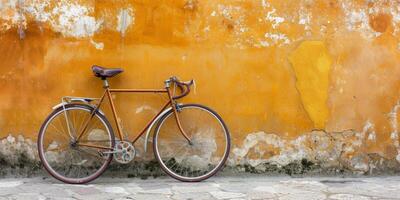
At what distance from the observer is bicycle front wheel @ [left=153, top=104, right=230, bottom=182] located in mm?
6035

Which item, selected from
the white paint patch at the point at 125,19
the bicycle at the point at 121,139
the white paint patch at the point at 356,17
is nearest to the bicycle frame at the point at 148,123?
the bicycle at the point at 121,139

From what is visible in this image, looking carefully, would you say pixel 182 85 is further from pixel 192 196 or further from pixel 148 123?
pixel 192 196

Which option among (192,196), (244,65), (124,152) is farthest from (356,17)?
(124,152)

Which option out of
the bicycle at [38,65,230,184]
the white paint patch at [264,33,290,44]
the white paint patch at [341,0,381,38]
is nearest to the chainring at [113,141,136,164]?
the bicycle at [38,65,230,184]

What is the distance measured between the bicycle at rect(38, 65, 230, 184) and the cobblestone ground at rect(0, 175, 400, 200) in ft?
0.55

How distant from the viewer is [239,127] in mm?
6148

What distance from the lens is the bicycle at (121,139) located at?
19.0 ft

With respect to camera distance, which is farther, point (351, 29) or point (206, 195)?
point (351, 29)

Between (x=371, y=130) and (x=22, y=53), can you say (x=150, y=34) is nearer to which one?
(x=22, y=53)

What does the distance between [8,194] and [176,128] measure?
1.84 meters

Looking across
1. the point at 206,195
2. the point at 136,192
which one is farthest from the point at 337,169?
the point at 136,192

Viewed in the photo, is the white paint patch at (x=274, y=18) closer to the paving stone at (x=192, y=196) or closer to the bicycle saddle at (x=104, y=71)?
the bicycle saddle at (x=104, y=71)

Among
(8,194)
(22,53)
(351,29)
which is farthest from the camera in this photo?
(351,29)

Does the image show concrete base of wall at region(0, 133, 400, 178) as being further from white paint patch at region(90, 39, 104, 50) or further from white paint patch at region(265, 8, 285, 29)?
Result: white paint patch at region(265, 8, 285, 29)
